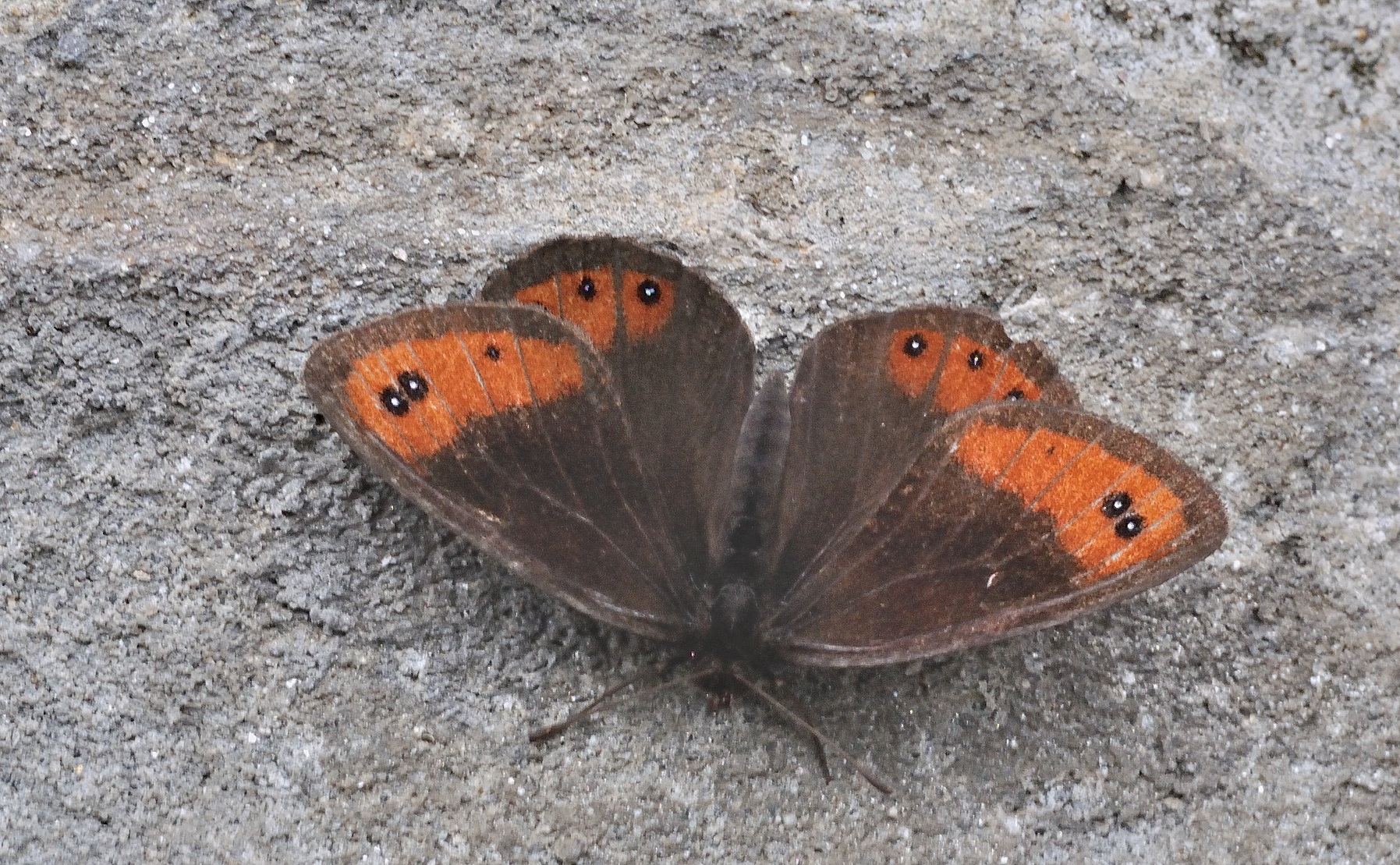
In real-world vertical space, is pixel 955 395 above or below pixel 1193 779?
above

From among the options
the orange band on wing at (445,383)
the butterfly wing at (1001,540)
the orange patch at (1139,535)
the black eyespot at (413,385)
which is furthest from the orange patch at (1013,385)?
the black eyespot at (413,385)

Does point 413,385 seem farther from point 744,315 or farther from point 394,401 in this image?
point 744,315

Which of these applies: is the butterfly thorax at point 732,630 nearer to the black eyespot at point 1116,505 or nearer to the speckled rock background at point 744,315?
the speckled rock background at point 744,315

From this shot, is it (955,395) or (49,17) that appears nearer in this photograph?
(955,395)

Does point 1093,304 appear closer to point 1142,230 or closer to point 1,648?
point 1142,230

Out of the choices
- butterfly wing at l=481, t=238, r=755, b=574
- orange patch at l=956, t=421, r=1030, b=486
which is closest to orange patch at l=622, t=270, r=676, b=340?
butterfly wing at l=481, t=238, r=755, b=574

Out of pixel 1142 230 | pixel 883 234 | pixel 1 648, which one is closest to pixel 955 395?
pixel 883 234
